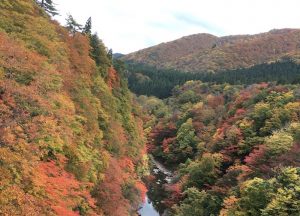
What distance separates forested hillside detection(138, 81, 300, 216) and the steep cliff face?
33.3ft

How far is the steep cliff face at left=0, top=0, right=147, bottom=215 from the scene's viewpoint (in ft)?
63.9

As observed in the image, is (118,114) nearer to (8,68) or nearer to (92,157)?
(92,157)

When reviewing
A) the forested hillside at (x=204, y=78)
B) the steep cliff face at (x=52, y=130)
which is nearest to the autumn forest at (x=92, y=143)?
the steep cliff face at (x=52, y=130)

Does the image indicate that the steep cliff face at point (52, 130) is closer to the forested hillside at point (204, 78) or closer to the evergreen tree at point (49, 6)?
the evergreen tree at point (49, 6)

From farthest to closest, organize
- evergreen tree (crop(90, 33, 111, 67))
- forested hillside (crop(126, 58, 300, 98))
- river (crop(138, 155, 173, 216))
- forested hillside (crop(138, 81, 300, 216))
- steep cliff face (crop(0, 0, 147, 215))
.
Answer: forested hillside (crop(126, 58, 300, 98)) → river (crop(138, 155, 173, 216)) → evergreen tree (crop(90, 33, 111, 67)) → forested hillside (crop(138, 81, 300, 216)) → steep cliff face (crop(0, 0, 147, 215))

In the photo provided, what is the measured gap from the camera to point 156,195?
67.4 m

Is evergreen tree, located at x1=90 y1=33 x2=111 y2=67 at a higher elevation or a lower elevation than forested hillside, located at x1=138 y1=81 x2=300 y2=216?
higher

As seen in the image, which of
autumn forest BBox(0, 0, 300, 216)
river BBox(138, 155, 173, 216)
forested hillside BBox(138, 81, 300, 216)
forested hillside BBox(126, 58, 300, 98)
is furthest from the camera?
forested hillside BBox(126, 58, 300, 98)

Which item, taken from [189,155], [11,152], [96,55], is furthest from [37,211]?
[189,155]

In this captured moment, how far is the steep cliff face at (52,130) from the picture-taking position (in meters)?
19.5

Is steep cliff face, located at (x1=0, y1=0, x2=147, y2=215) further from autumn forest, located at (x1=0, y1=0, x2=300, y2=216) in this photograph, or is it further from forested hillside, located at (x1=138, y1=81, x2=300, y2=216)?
forested hillside, located at (x1=138, y1=81, x2=300, y2=216)

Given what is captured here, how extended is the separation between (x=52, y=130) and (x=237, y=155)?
4088 cm

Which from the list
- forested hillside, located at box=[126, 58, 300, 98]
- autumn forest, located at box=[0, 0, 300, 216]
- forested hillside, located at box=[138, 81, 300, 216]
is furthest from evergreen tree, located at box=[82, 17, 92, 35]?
forested hillside, located at box=[126, 58, 300, 98]

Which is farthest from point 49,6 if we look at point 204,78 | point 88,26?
point 204,78
